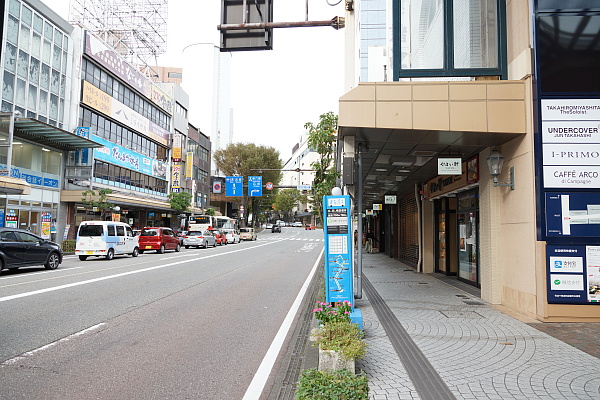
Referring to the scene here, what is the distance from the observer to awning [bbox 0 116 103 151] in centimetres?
2316

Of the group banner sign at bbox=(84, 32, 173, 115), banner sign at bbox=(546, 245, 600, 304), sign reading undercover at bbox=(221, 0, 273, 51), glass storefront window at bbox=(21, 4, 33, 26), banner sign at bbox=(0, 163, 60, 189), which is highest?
banner sign at bbox=(84, 32, 173, 115)

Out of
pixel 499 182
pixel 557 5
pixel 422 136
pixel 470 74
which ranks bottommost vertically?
pixel 499 182

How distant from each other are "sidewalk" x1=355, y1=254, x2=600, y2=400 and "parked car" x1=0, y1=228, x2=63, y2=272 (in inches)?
473

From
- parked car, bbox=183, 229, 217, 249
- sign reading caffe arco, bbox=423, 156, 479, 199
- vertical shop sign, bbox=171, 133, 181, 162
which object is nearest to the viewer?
sign reading caffe arco, bbox=423, 156, 479, 199

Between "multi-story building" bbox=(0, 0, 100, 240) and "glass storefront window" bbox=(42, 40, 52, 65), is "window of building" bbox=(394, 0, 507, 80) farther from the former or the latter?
"glass storefront window" bbox=(42, 40, 52, 65)

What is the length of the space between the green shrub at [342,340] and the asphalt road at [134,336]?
97 cm

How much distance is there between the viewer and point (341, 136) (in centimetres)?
895

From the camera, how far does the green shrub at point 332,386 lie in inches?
158

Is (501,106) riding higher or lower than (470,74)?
lower

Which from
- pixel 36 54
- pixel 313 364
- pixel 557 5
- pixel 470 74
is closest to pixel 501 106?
pixel 470 74

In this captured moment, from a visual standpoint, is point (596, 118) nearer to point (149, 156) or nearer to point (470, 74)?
point (470, 74)

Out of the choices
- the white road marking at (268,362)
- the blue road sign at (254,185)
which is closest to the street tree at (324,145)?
the white road marking at (268,362)

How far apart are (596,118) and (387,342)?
5.56 m

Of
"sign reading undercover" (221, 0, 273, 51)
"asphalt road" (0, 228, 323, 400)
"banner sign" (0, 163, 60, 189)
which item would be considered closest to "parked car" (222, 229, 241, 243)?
"banner sign" (0, 163, 60, 189)
